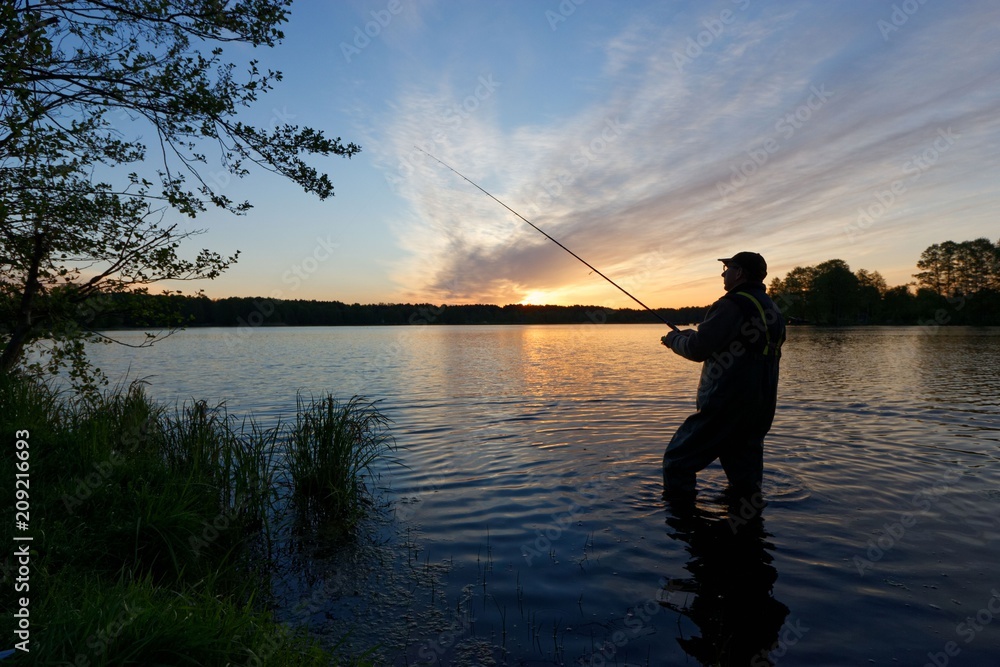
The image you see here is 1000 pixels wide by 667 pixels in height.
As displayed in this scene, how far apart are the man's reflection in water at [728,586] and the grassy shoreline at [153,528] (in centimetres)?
303

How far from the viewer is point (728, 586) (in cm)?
510

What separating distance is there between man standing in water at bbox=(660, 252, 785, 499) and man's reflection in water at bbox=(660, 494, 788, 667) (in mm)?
690

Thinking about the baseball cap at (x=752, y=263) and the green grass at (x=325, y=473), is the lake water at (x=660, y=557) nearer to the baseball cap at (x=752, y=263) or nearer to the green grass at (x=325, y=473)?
the green grass at (x=325, y=473)

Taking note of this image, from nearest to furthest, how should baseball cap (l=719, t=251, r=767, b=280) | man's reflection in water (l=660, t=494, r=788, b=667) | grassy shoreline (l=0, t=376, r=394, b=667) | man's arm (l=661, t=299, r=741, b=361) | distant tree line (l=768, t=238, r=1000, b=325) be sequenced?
1. grassy shoreline (l=0, t=376, r=394, b=667)
2. man's reflection in water (l=660, t=494, r=788, b=667)
3. man's arm (l=661, t=299, r=741, b=361)
4. baseball cap (l=719, t=251, r=767, b=280)
5. distant tree line (l=768, t=238, r=1000, b=325)

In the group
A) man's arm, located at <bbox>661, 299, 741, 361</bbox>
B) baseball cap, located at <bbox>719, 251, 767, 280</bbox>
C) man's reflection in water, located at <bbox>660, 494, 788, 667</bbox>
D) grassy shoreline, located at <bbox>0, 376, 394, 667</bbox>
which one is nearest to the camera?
grassy shoreline, located at <bbox>0, 376, 394, 667</bbox>

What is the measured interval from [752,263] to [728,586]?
3.93m

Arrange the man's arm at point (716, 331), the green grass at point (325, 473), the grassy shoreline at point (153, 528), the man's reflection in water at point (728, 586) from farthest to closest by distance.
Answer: the green grass at point (325, 473), the man's arm at point (716, 331), the man's reflection in water at point (728, 586), the grassy shoreline at point (153, 528)

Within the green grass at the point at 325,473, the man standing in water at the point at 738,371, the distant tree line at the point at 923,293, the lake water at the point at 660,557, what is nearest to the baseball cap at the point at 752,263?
the man standing in water at the point at 738,371

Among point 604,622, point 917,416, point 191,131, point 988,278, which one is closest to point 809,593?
point 604,622

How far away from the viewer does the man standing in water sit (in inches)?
259

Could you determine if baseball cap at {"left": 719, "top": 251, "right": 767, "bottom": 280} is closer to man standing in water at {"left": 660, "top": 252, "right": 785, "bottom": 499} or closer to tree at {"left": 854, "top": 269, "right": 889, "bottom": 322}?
man standing in water at {"left": 660, "top": 252, "right": 785, "bottom": 499}

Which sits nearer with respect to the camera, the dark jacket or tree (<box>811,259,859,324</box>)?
the dark jacket

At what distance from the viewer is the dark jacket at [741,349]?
6547mm

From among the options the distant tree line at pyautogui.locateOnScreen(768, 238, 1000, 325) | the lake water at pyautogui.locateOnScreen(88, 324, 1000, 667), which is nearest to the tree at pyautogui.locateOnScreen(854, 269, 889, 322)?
the distant tree line at pyautogui.locateOnScreen(768, 238, 1000, 325)
